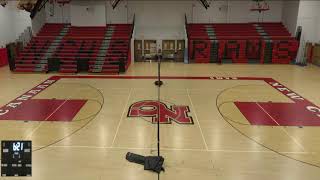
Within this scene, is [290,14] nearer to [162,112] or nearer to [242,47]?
[242,47]

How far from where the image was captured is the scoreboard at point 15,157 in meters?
4.06

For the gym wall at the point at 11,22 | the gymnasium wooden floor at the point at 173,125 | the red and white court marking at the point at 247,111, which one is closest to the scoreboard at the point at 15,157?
the gymnasium wooden floor at the point at 173,125

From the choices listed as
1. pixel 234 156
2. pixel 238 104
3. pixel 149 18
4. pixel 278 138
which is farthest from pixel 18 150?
pixel 149 18

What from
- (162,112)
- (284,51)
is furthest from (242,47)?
(162,112)

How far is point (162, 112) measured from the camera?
963cm

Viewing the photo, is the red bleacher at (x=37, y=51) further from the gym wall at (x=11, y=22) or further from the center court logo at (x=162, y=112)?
the center court logo at (x=162, y=112)

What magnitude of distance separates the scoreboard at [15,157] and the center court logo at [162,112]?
498 cm

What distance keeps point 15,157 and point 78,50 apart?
1416 centimetres

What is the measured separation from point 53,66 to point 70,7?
5908mm

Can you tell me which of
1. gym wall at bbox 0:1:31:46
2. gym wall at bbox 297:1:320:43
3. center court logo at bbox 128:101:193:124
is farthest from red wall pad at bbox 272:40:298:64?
gym wall at bbox 0:1:31:46

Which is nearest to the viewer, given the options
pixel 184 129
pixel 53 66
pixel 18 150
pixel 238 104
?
pixel 18 150

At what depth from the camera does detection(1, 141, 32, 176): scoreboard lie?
406 cm

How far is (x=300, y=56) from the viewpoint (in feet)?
61.8

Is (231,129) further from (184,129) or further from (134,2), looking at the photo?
(134,2)
